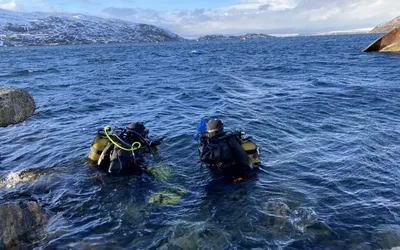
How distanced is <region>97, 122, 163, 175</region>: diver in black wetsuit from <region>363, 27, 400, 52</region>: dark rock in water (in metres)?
42.8

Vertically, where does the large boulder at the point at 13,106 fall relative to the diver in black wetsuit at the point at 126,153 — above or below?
above

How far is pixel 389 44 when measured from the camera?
144ft

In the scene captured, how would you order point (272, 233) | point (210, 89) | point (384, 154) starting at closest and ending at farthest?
point (272, 233)
point (384, 154)
point (210, 89)

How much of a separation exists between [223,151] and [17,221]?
4.80 metres

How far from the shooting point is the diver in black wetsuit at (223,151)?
8.44 meters

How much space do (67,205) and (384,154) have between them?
930 cm

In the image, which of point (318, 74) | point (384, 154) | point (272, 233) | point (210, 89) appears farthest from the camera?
point (318, 74)

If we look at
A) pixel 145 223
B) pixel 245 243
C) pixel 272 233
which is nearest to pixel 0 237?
pixel 145 223

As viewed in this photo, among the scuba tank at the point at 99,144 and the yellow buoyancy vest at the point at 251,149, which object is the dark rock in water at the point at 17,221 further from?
the yellow buoyancy vest at the point at 251,149

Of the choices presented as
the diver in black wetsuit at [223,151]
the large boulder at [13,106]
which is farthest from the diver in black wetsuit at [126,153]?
the large boulder at [13,106]

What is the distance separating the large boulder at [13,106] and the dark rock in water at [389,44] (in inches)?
1793

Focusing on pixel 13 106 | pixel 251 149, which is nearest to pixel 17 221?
pixel 13 106

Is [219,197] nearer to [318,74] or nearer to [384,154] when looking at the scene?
[384,154]

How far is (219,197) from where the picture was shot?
8.12 meters
